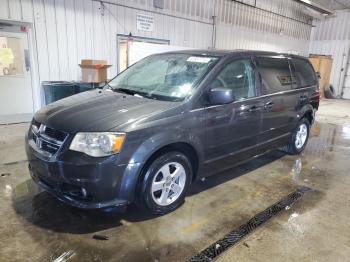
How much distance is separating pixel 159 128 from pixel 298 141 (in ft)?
10.2

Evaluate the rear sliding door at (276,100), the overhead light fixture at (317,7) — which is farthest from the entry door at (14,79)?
the overhead light fixture at (317,7)

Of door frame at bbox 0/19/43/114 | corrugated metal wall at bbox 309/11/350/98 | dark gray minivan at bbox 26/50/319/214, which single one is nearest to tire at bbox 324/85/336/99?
corrugated metal wall at bbox 309/11/350/98

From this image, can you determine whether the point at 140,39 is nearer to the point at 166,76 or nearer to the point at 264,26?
the point at 166,76

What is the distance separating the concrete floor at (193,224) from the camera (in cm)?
222

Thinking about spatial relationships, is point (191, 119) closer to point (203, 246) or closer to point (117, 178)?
point (117, 178)

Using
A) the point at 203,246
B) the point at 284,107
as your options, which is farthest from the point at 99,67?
the point at 203,246

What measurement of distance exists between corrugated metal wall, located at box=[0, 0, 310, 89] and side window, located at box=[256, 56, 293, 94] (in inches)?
190

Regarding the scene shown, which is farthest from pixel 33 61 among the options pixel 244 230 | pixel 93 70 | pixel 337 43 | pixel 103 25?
pixel 337 43

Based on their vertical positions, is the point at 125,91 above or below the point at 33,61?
below

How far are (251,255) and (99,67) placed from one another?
5.32 metres

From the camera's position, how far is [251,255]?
7.29ft

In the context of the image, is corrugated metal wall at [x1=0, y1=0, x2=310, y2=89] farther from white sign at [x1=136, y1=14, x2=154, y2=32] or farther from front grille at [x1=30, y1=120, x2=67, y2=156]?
front grille at [x1=30, y1=120, x2=67, y2=156]

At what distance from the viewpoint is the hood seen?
91.4 inches

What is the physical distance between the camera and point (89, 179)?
2203mm
